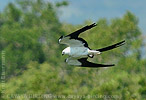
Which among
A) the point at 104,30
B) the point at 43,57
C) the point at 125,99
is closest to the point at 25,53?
the point at 43,57

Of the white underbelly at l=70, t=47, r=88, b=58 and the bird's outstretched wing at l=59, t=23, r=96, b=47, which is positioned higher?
the bird's outstretched wing at l=59, t=23, r=96, b=47

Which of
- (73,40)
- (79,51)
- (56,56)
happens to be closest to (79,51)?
(79,51)

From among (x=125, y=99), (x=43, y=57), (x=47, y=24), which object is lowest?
(x=125, y=99)

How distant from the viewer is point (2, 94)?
13.2 meters

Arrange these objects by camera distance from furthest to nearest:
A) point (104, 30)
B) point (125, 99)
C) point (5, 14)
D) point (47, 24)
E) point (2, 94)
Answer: point (5, 14) < point (47, 24) < point (104, 30) < point (125, 99) < point (2, 94)

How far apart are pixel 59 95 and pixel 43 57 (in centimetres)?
1493

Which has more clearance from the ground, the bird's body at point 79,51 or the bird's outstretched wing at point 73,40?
the bird's outstretched wing at point 73,40

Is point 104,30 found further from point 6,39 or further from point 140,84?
point 140,84

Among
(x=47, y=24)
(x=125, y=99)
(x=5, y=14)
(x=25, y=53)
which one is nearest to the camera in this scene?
(x=125, y=99)

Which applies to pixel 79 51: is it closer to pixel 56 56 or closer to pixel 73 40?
pixel 73 40

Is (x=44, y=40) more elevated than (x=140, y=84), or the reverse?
(x=44, y=40)

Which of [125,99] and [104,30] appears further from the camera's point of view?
[104,30]

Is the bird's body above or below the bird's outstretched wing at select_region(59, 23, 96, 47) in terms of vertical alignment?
below

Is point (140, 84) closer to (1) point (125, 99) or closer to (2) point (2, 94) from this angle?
(1) point (125, 99)
